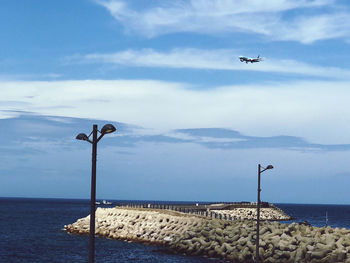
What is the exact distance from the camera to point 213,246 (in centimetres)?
4862

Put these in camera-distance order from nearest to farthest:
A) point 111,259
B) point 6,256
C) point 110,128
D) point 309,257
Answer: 1. point 110,128
2. point 309,257
3. point 111,259
4. point 6,256

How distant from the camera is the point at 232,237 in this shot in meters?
49.8

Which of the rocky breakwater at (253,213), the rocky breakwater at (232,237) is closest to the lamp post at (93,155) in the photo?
the rocky breakwater at (232,237)

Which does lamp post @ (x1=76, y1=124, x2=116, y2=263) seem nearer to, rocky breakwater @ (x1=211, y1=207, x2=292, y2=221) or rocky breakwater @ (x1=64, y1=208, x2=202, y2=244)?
rocky breakwater @ (x1=64, y1=208, x2=202, y2=244)

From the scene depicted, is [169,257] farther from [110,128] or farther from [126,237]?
[110,128]

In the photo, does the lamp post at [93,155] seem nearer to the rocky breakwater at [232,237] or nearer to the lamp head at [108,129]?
the lamp head at [108,129]

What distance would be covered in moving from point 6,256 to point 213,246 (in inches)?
805

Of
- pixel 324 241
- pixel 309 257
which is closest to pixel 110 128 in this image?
pixel 309 257

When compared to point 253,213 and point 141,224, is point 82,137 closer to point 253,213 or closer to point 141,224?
point 141,224

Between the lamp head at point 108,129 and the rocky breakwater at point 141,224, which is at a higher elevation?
the lamp head at point 108,129

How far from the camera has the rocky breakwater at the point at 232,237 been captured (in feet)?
139

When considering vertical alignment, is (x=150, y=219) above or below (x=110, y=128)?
below

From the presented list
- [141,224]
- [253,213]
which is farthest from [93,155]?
[253,213]

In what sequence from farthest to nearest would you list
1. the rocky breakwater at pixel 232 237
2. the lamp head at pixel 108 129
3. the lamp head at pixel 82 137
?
the rocky breakwater at pixel 232 237, the lamp head at pixel 82 137, the lamp head at pixel 108 129
